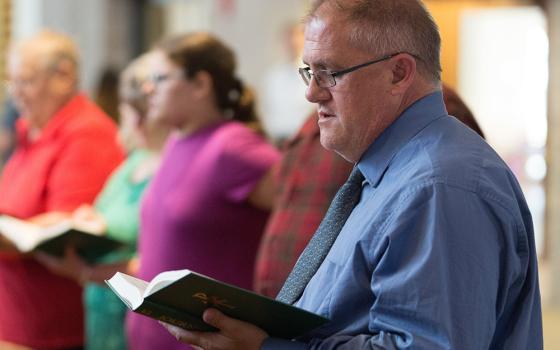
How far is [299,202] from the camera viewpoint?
9.96 feet

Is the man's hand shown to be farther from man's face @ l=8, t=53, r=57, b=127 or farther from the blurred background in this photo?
the blurred background

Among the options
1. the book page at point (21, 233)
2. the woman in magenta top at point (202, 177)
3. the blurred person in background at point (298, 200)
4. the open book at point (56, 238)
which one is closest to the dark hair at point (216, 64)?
the woman in magenta top at point (202, 177)

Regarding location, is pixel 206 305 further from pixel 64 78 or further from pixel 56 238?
pixel 64 78

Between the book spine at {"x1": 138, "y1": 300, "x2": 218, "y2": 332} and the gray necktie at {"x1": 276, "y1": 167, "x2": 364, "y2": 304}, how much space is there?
20 cm

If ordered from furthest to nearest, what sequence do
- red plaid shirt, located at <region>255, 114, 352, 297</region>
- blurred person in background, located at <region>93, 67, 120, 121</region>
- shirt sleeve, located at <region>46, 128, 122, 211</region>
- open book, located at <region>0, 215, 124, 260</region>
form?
blurred person in background, located at <region>93, 67, 120, 121</region> → shirt sleeve, located at <region>46, 128, 122, 211</region> → open book, located at <region>0, 215, 124, 260</region> → red plaid shirt, located at <region>255, 114, 352, 297</region>

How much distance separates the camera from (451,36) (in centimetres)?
1226

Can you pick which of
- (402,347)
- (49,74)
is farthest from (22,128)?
(402,347)

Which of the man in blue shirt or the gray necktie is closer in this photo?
the man in blue shirt

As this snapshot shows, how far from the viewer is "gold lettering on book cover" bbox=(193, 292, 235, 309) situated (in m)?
1.75

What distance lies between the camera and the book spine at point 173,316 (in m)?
1.77

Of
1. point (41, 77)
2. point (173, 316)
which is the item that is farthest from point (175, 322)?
point (41, 77)

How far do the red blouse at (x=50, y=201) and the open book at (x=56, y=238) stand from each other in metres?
0.16

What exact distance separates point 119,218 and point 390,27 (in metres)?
2.43

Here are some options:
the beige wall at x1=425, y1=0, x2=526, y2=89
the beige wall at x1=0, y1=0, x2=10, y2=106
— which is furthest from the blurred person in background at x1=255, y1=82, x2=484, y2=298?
the beige wall at x1=425, y1=0, x2=526, y2=89
